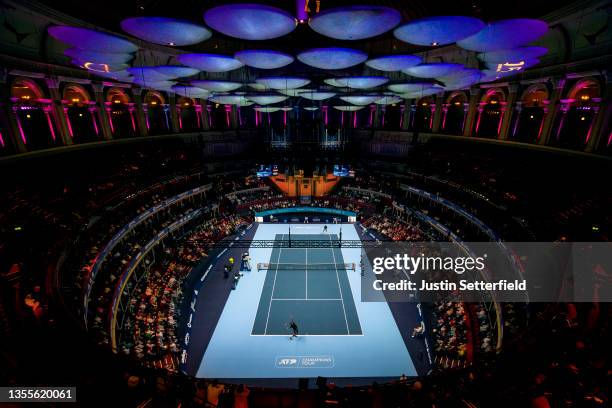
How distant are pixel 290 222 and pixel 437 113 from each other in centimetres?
1885

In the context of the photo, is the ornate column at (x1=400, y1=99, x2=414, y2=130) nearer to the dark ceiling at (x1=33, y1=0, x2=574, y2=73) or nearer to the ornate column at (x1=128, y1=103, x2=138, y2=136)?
the dark ceiling at (x1=33, y1=0, x2=574, y2=73)

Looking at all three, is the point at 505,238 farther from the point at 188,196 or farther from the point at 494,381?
the point at 188,196

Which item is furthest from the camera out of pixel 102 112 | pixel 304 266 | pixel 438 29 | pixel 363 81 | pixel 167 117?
pixel 167 117

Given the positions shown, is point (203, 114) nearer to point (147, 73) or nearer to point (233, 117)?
point (233, 117)

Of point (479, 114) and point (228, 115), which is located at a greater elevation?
point (479, 114)

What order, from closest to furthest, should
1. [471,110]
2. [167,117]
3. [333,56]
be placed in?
[333,56] < [471,110] < [167,117]

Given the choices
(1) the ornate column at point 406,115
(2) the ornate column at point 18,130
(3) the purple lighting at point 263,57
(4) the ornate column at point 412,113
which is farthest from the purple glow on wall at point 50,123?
(4) the ornate column at point 412,113

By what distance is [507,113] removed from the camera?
2264 centimetres

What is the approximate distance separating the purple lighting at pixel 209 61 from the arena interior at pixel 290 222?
0.40ft

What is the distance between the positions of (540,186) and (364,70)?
2161 cm

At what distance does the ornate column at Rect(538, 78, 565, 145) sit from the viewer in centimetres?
1866

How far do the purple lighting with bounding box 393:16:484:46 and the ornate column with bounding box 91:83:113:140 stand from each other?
22452mm

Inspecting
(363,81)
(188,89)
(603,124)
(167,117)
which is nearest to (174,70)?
(188,89)

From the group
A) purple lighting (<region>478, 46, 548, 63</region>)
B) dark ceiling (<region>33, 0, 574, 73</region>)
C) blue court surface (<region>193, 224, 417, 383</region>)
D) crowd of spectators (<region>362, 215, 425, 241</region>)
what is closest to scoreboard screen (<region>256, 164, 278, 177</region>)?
blue court surface (<region>193, 224, 417, 383</region>)
